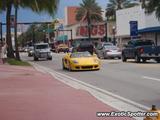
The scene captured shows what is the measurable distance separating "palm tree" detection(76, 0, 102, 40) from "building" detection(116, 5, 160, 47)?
26235 millimetres

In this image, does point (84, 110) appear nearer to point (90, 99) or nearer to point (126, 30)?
point (90, 99)

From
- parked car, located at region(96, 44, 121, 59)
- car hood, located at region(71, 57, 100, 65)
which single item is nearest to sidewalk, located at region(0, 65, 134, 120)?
car hood, located at region(71, 57, 100, 65)

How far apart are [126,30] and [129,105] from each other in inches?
2614

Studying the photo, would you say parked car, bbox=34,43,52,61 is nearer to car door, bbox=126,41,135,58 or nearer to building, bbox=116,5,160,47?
building, bbox=116,5,160,47

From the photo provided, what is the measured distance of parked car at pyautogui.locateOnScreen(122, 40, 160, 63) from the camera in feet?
122

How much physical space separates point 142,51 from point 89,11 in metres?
73.3

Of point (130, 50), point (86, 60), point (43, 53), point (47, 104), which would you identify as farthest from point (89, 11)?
point (47, 104)

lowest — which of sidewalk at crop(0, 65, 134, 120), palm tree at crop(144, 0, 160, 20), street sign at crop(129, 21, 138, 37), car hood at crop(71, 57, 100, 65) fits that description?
sidewalk at crop(0, 65, 134, 120)

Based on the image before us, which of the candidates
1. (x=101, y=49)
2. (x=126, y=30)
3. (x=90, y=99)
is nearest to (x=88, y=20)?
(x=126, y=30)

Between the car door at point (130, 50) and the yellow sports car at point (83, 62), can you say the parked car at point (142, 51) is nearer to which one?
the car door at point (130, 50)

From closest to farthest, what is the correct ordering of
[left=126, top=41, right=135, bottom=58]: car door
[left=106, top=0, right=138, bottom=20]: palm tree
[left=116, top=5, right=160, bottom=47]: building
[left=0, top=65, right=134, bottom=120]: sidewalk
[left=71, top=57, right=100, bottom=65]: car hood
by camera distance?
[left=0, top=65, right=134, bottom=120]: sidewalk, [left=71, top=57, right=100, bottom=65]: car hood, [left=126, top=41, right=135, bottom=58]: car door, [left=116, top=5, right=160, bottom=47]: building, [left=106, top=0, right=138, bottom=20]: palm tree

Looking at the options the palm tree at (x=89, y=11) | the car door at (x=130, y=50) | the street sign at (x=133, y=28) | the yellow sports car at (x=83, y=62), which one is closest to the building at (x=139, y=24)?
the street sign at (x=133, y=28)

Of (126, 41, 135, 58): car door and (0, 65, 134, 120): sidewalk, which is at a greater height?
(126, 41, 135, 58): car door

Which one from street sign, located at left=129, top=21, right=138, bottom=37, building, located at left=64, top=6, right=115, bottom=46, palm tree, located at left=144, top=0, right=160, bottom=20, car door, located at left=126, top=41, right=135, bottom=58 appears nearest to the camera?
car door, located at left=126, top=41, right=135, bottom=58
